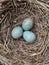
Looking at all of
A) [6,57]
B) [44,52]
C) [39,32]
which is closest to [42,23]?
[39,32]

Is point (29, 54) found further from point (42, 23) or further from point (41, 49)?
point (42, 23)

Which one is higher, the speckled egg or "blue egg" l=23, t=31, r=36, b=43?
the speckled egg

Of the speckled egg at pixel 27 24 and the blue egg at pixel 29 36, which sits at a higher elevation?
the speckled egg at pixel 27 24

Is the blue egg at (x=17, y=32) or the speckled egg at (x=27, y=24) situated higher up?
the speckled egg at (x=27, y=24)
